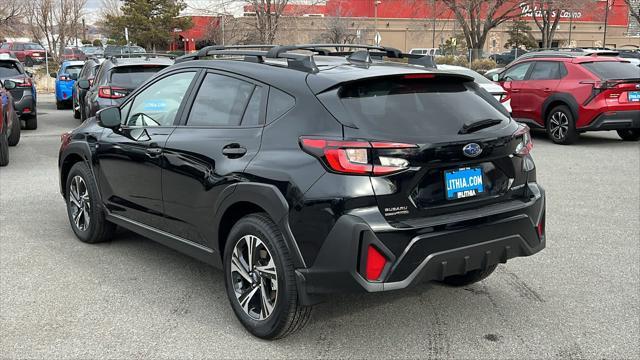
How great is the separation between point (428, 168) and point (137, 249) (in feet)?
10.7

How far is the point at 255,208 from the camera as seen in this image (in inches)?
150

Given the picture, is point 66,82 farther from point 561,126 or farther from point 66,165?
point 66,165

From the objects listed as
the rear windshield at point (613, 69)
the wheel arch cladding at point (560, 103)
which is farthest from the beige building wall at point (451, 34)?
the rear windshield at point (613, 69)

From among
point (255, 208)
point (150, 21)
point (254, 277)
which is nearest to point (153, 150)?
point (255, 208)

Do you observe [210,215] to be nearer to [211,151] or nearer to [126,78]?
[211,151]

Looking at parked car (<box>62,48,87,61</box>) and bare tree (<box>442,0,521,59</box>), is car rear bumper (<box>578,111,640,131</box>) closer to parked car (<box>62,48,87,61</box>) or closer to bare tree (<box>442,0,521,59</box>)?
bare tree (<box>442,0,521,59</box>)

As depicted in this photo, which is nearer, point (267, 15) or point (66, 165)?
point (66, 165)

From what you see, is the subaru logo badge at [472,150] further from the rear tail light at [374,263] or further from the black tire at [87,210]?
the black tire at [87,210]

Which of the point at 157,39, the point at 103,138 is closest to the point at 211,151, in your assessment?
the point at 103,138

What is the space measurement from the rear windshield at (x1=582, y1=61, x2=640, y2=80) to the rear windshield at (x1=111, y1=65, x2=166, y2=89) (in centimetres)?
809

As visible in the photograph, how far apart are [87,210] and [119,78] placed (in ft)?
20.6

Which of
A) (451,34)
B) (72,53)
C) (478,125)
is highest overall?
(451,34)

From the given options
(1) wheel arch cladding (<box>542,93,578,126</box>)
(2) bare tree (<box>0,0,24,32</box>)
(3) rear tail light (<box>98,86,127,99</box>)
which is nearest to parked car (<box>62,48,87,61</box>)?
(2) bare tree (<box>0,0,24,32</box>)

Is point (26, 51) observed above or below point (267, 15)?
below
